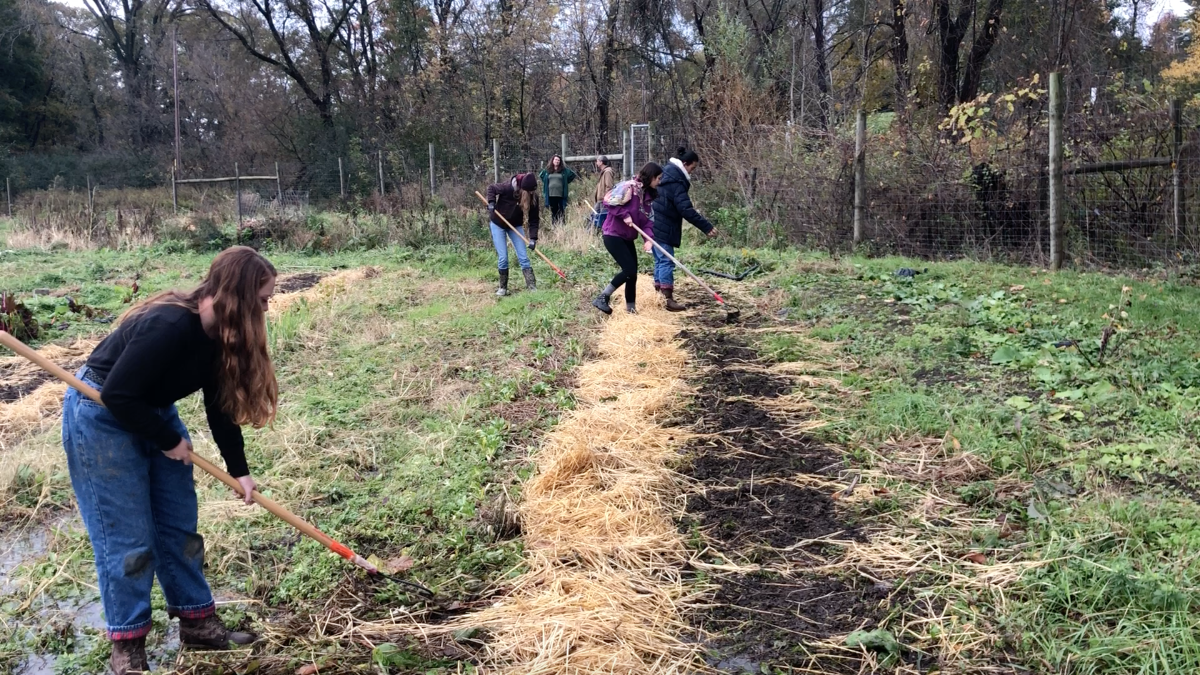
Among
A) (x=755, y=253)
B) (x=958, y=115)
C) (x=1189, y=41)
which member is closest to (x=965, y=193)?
(x=958, y=115)

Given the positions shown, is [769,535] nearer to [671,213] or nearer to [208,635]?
[208,635]

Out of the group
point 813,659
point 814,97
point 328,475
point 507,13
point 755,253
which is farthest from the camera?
point 507,13

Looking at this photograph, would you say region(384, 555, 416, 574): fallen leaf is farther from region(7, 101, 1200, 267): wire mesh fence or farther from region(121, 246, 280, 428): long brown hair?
region(7, 101, 1200, 267): wire mesh fence

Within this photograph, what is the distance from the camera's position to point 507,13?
2452 centimetres

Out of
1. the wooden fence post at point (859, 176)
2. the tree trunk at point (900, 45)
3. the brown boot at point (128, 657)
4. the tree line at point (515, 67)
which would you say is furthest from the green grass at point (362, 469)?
the tree trunk at point (900, 45)

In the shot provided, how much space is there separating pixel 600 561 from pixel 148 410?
1.93 meters

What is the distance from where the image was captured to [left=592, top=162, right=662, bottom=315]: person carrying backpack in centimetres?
846

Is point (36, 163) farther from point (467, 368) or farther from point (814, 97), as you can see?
point (467, 368)

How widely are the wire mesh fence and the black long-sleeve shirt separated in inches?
351

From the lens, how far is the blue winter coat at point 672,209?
8.43 metres

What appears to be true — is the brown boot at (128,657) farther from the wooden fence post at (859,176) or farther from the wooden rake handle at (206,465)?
the wooden fence post at (859,176)

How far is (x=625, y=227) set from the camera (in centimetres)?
852

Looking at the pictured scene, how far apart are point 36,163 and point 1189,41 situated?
47655mm

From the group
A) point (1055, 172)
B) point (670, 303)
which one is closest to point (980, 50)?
point (1055, 172)
